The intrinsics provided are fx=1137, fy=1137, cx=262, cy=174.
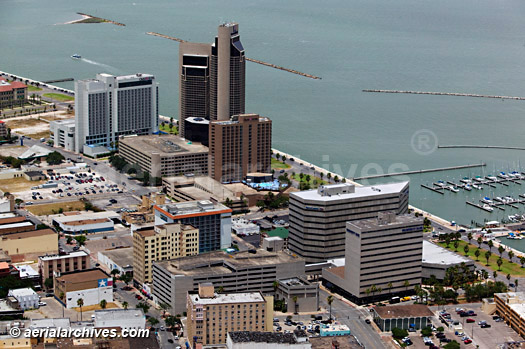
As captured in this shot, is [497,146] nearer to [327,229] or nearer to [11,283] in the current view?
[327,229]

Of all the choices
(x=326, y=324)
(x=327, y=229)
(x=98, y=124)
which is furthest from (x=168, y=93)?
(x=326, y=324)

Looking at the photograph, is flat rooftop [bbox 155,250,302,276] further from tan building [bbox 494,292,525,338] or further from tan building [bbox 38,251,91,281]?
tan building [bbox 494,292,525,338]

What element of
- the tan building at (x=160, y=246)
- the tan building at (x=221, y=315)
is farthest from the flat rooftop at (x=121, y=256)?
the tan building at (x=221, y=315)

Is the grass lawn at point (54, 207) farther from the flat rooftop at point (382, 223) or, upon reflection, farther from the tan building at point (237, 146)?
the flat rooftop at point (382, 223)

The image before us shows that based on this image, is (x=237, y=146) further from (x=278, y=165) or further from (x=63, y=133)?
(x=63, y=133)

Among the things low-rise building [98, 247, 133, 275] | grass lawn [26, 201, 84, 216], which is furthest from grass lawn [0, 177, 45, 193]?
low-rise building [98, 247, 133, 275]
